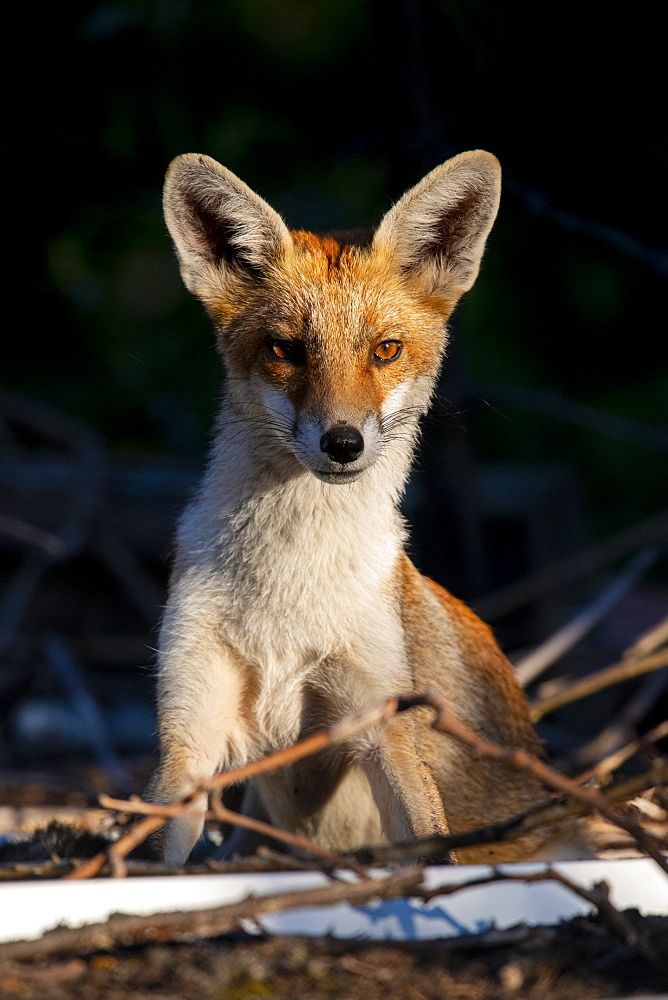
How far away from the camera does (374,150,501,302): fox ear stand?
137 inches

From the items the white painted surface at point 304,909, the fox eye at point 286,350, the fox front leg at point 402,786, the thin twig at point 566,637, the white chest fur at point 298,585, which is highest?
the fox eye at point 286,350

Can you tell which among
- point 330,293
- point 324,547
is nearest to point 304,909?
point 324,547

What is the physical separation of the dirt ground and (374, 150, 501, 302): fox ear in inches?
96.0

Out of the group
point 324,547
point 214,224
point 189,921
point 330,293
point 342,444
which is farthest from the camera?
point 214,224

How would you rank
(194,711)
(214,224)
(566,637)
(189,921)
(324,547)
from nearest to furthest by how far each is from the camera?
(189,921), (194,711), (324,547), (214,224), (566,637)

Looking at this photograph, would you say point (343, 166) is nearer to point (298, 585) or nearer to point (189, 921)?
point (298, 585)

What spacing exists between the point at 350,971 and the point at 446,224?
2676 millimetres

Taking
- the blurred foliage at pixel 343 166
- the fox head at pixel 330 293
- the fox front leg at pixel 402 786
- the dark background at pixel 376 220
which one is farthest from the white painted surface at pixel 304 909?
the blurred foliage at pixel 343 166

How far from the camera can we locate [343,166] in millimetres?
6414

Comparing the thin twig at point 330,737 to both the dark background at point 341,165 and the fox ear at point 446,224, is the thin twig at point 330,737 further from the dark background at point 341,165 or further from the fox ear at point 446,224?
the dark background at point 341,165

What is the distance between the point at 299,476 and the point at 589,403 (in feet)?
18.2

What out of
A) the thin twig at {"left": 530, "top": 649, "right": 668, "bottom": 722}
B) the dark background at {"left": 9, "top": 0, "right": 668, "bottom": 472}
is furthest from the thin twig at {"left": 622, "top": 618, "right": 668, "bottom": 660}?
the dark background at {"left": 9, "top": 0, "right": 668, "bottom": 472}

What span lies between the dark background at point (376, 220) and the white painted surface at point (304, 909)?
2114 mm

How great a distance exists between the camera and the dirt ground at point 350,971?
154cm
